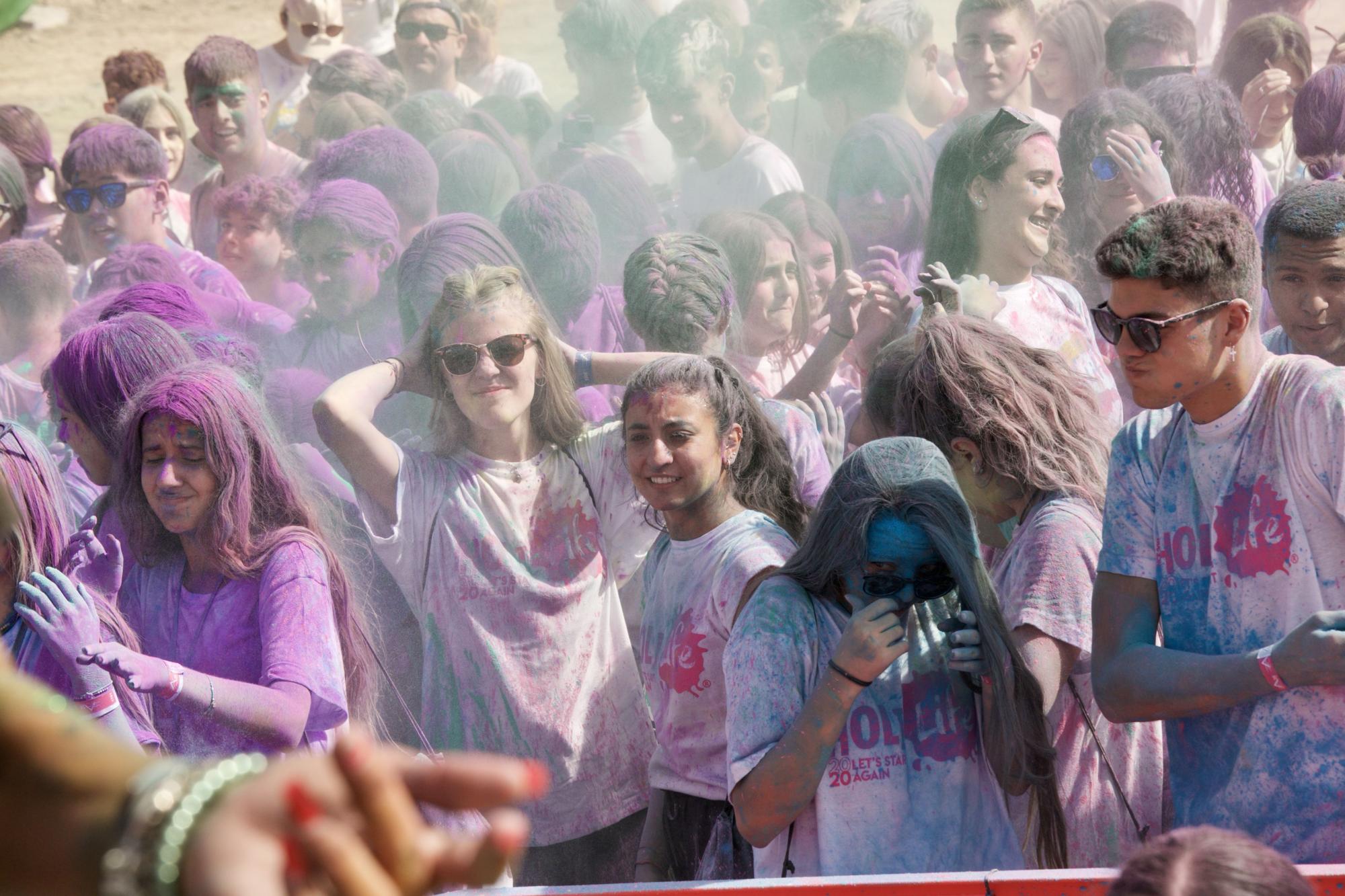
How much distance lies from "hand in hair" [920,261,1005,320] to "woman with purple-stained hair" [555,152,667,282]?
58.5 inches

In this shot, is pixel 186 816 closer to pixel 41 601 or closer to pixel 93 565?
pixel 41 601

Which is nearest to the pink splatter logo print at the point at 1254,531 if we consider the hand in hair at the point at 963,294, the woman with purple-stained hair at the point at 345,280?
the hand in hair at the point at 963,294

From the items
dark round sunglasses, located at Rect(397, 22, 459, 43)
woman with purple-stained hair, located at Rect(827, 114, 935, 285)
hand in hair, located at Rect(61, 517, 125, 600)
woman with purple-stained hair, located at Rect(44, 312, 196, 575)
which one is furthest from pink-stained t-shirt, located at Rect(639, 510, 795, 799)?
dark round sunglasses, located at Rect(397, 22, 459, 43)

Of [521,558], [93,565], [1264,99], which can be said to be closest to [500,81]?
[1264,99]

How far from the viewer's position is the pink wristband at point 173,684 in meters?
2.63

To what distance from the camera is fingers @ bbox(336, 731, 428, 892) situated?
0.85 metres

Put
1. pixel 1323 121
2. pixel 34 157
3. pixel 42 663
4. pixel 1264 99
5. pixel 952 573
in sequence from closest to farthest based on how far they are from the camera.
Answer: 1. pixel 952 573
2. pixel 42 663
3. pixel 1323 121
4. pixel 1264 99
5. pixel 34 157

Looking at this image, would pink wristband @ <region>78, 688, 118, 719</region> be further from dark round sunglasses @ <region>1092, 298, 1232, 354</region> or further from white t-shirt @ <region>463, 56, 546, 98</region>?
white t-shirt @ <region>463, 56, 546, 98</region>

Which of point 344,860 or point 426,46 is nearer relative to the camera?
point 344,860

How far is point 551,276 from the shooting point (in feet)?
14.4

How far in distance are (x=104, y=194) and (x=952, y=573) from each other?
13.3ft

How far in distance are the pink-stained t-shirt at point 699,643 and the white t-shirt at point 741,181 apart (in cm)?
282

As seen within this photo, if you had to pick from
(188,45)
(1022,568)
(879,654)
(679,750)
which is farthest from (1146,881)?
(188,45)

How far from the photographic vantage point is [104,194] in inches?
208
